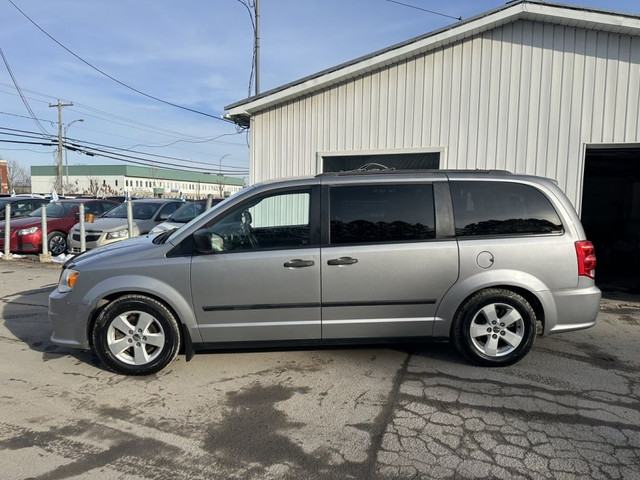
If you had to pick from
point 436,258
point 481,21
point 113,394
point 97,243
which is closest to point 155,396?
point 113,394

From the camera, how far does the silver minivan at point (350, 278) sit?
4.00m

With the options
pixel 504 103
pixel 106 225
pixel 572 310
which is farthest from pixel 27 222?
pixel 572 310

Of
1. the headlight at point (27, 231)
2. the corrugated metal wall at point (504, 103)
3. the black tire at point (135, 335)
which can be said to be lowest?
the black tire at point (135, 335)

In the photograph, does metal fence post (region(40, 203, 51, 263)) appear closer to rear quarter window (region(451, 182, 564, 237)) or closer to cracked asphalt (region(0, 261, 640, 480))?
cracked asphalt (region(0, 261, 640, 480))

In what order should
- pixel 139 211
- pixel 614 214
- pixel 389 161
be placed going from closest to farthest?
pixel 389 161
pixel 139 211
pixel 614 214

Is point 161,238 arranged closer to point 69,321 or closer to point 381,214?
point 69,321

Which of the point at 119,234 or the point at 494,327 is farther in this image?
the point at 119,234

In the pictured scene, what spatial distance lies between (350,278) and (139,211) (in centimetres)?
919

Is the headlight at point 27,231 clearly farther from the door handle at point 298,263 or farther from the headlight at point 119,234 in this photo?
the door handle at point 298,263

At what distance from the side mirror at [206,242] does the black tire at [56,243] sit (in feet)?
31.3

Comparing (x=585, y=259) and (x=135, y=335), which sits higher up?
(x=585, y=259)

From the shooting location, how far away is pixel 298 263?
400 centimetres

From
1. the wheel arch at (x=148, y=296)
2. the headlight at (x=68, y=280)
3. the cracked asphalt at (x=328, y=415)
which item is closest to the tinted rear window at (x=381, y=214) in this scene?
the cracked asphalt at (x=328, y=415)

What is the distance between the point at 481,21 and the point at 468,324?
5221 mm
